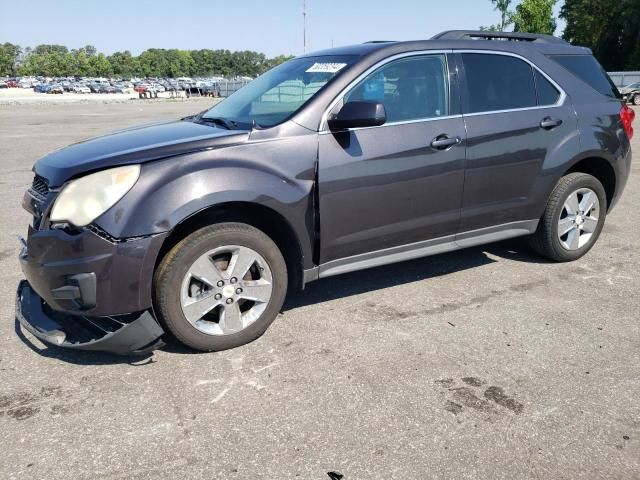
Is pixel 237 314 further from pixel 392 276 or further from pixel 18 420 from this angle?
pixel 392 276

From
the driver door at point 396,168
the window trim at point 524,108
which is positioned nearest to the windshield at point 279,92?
the driver door at point 396,168

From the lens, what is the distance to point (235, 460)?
2.31 meters

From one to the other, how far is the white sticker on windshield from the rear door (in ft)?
3.12

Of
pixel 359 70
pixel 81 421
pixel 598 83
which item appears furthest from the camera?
pixel 598 83

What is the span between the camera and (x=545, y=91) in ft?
14.2

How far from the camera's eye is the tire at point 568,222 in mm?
4484

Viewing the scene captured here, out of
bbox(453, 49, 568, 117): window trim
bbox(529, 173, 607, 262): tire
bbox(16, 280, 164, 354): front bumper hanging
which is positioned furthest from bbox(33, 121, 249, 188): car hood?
bbox(529, 173, 607, 262): tire

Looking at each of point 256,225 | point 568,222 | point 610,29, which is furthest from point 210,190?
point 610,29

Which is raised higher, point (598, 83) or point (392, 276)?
point (598, 83)

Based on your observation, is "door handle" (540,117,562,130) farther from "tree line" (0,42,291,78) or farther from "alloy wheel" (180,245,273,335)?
"tree line" (0,42,291,78)

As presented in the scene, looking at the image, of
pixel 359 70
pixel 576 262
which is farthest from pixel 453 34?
pixel 576 262

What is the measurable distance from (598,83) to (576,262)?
5.09ft

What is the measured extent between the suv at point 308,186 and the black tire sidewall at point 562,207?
0.7 inches

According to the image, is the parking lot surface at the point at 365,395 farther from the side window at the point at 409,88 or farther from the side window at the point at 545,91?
the side window at the point at 545,91
